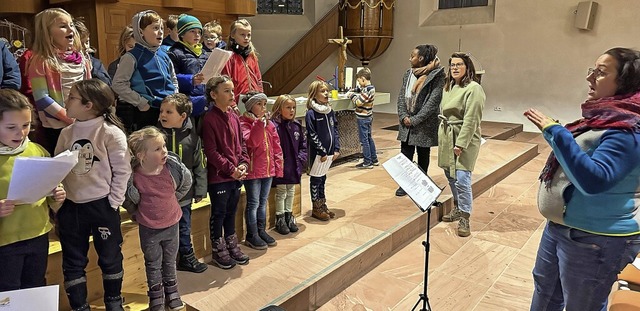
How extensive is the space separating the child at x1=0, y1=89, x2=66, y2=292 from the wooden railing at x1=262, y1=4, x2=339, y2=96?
7522 mm

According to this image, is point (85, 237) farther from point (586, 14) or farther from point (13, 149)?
point (586, 14)

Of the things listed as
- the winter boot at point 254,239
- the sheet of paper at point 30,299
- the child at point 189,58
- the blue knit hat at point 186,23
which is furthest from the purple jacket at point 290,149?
the sheet of paper at point 30,299

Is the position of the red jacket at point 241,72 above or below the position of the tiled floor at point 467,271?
above

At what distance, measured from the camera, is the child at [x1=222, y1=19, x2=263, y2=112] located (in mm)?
3090

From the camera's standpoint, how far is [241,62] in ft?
10.4

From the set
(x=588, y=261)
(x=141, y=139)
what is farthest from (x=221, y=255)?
(x=588, y=261)

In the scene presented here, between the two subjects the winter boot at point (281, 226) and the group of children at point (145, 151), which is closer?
the group of children at point (145, 151)

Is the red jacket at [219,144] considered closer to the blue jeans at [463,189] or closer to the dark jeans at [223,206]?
the dark jeans at [223,206]

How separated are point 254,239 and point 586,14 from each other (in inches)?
269

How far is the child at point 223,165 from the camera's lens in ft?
8.68

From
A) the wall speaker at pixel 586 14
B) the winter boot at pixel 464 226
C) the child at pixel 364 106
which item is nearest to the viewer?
the winter boot at pixel 464 226

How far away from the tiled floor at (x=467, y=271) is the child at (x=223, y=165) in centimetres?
70

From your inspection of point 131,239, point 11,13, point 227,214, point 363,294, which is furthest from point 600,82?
point 11,13

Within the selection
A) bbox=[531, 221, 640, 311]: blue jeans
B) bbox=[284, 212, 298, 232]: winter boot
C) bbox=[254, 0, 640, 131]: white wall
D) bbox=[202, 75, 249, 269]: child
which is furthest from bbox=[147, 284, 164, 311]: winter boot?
bbox=[254, 0, 640, 131]: white wall
